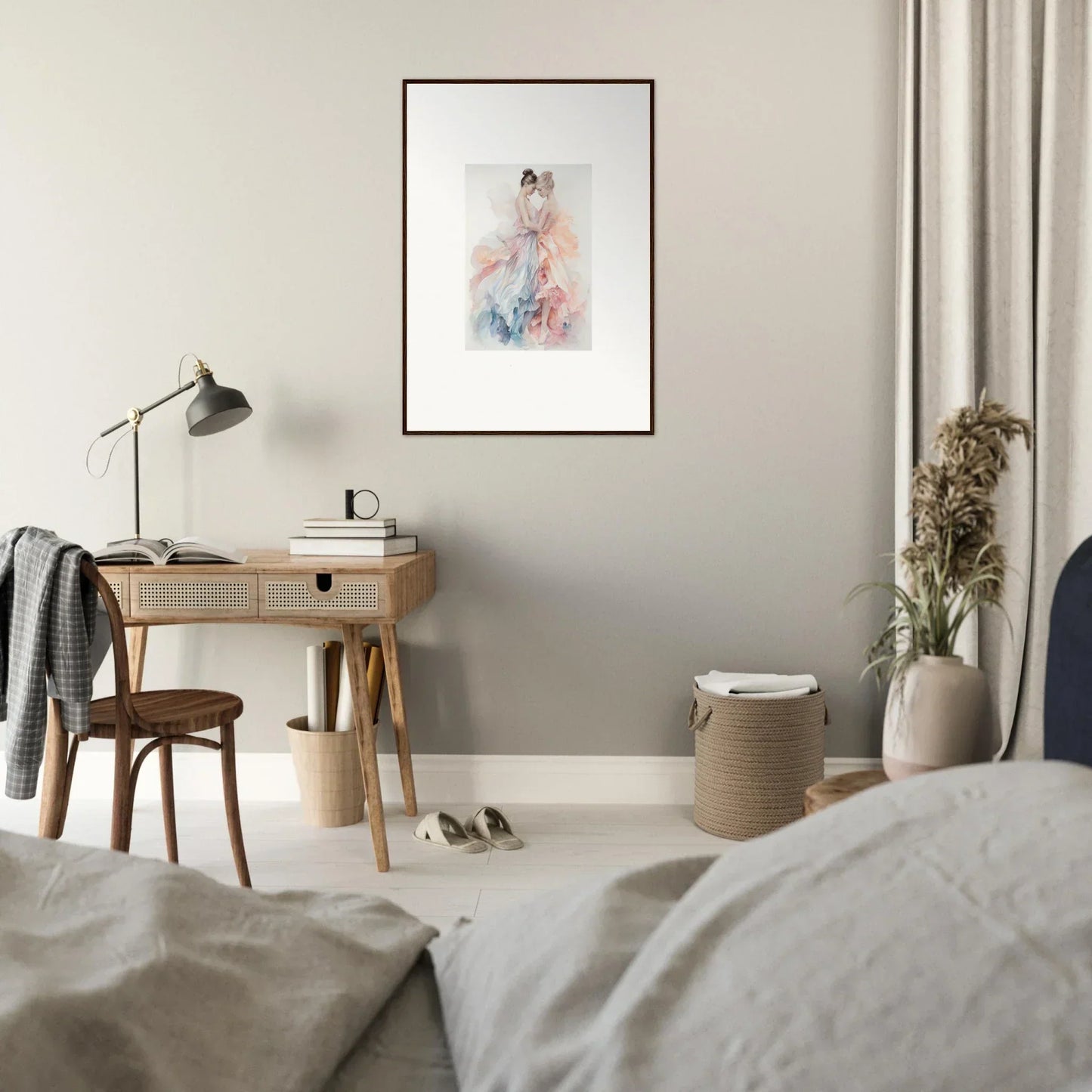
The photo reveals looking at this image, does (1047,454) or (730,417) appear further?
(730,417)

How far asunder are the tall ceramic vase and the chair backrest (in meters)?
1.56

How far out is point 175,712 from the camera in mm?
2277

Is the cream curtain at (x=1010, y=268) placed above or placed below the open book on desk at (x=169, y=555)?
above

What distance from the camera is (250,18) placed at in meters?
2.99

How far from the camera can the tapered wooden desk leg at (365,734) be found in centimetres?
251

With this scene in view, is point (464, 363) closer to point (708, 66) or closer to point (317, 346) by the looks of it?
point (317, 346)

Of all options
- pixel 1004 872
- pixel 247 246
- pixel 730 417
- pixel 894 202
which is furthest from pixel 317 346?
pixel 1004 872

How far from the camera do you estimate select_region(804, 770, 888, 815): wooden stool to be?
1.49 m

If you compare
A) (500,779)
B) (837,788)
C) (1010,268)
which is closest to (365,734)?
(500,779)

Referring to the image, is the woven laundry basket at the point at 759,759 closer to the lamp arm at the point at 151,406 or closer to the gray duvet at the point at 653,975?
the lamp arm at the point at 151,406

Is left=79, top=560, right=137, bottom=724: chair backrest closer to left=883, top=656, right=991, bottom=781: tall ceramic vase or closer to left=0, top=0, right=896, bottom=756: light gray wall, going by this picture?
left=0, top=0, right=896, bottom=756: light gray wall

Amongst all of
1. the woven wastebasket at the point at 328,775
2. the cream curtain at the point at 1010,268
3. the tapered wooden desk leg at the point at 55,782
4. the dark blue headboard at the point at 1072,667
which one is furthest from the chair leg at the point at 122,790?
the cream curtain at the point at 1010,268

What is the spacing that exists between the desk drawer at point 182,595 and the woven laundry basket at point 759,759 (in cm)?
126

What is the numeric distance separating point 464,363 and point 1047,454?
162cm
